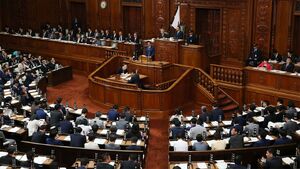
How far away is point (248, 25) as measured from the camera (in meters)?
19.4

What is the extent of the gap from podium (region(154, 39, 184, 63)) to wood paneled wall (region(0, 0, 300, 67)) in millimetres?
1929

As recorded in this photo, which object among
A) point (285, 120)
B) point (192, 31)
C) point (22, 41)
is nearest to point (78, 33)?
point (22, 41)

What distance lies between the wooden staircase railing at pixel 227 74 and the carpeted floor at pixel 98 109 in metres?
3.41

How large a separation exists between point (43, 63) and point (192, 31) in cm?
704

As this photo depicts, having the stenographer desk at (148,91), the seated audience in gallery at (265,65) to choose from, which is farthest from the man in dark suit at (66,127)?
the seated audience in gallery at (265,65)

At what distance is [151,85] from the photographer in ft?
61.1

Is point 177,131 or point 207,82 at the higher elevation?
point 207,82

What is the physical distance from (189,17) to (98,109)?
6.94 m

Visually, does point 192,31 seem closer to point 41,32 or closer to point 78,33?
point 78,33

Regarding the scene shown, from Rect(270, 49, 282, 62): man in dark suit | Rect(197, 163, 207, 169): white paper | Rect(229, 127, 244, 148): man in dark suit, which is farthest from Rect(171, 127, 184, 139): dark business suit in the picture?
Rect(270, 49, 282, 62): man in dark suit

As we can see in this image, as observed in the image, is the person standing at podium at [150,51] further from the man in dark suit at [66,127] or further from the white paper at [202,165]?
the white paper at [202,165]

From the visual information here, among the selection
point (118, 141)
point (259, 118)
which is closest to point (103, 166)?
point (118, 141)

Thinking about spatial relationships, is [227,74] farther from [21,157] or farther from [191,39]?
[21,157]

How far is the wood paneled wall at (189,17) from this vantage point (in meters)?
18.7
